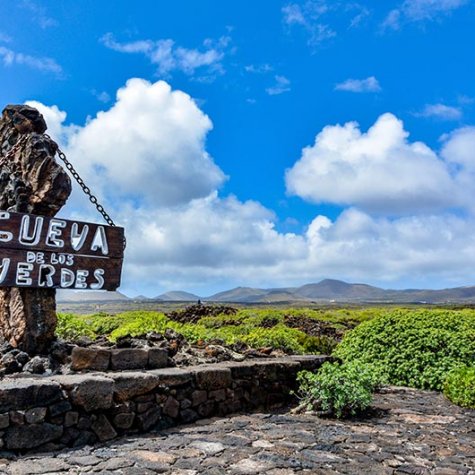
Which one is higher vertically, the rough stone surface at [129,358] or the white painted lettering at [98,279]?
the white painted lettering at [98,279]

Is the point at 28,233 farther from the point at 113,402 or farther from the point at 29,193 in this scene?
the point at 113,402

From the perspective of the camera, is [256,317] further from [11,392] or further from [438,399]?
[11,392]

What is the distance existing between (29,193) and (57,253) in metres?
0.86

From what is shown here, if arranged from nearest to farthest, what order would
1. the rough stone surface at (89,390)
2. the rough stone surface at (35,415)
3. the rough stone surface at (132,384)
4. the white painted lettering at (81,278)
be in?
1. the rough stone surface at (35,415)
2. the rough stone surface at (89,390)
3. the rough stone surface at (132,384)
4. the white painted lettering at (81,278)

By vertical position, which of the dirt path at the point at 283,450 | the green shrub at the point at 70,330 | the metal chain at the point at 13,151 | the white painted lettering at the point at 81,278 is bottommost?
the dirt path at the point at 283,450

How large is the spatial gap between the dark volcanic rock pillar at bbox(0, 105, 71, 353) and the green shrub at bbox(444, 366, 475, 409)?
233 inches

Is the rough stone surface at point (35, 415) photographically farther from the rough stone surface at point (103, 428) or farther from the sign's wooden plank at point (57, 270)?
the sign's wooden plank at point (57, 270)

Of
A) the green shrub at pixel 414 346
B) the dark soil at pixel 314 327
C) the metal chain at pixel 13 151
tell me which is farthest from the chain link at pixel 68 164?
the dark soil at pixel 314 327

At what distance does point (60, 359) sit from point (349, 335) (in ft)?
20.9

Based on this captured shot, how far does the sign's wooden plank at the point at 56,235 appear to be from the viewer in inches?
246

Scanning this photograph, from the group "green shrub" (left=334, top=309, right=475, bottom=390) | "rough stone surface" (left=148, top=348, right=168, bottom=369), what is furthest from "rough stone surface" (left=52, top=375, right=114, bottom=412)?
"green shrub" (left=334, top=309, right=475, bottom=390)

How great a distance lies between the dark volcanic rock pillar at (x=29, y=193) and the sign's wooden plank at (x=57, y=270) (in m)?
0.22

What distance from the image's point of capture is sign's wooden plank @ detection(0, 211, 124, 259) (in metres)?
6.25

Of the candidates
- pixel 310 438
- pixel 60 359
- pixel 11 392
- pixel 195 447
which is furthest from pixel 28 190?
pixel 310 438
